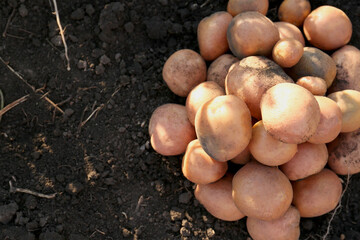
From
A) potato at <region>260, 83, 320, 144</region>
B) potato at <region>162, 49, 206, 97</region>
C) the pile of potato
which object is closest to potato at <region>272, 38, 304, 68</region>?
the pile of potato

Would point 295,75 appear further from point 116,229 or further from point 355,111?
point 116,229

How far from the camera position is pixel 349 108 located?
1.85m

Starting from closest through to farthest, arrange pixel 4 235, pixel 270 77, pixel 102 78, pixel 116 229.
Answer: pixel 270 77, pixel 4 235, pixel 116 229, pixel 102 78

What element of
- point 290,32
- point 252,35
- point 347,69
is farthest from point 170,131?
point 347,69

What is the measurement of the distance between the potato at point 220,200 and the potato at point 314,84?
0.64 meters

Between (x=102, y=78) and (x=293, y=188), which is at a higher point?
(x=102, y=78)

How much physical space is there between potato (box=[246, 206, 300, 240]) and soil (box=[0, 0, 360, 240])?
25 centimetres

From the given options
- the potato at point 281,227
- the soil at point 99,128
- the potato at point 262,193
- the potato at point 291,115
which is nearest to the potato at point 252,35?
the potato at point 291,115

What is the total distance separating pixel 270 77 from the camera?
1.81m

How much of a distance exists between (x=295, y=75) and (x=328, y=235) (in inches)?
37.7

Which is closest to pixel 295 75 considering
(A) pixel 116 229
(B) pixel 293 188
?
(B) pixel 293 188

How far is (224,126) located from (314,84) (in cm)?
53

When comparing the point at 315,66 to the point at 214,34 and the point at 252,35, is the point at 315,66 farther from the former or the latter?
the point at 214,34

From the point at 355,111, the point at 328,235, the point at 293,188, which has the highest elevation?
the point at 355,111
